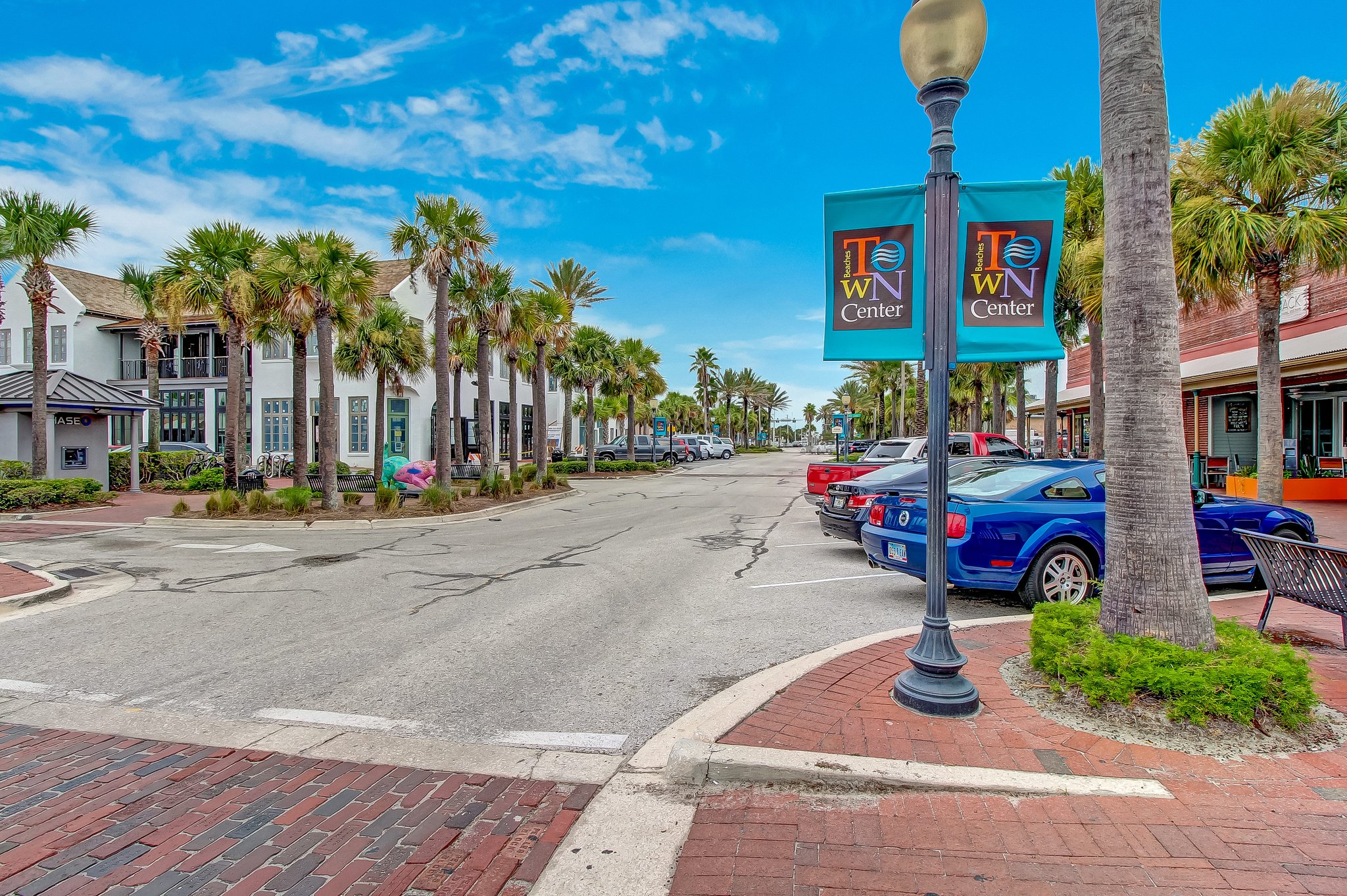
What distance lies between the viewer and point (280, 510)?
16438 mm

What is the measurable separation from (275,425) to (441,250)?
23796 millimetres

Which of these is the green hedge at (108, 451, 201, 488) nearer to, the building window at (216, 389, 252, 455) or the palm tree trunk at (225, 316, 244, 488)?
the palm tree trunk at (225, 316, 244, 488)

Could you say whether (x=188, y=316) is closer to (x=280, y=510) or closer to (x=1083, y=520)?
(x=280, y=510)

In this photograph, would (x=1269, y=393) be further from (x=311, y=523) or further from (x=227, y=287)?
(x=227, y=287)

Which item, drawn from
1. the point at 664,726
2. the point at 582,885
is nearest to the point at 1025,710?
the point at 664,726

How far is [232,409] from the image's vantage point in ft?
69.2

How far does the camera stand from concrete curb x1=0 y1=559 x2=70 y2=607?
7941 mm

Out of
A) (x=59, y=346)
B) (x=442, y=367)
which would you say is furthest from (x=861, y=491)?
(x=59, y=346)

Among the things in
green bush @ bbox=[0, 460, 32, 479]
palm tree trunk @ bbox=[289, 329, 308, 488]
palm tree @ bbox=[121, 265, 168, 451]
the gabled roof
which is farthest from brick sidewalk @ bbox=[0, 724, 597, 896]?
palm tree @ bbox=[121, 265, 168, 451]

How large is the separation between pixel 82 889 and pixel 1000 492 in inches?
290

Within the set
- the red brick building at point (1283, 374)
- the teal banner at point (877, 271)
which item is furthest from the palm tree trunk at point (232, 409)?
the red brick building at point (1283, 374)

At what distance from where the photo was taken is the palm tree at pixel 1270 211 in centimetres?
1139

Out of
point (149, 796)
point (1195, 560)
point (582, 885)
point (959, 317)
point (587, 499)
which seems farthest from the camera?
point (587, 499)

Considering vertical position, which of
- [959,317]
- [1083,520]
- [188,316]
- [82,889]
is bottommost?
[82,889]
